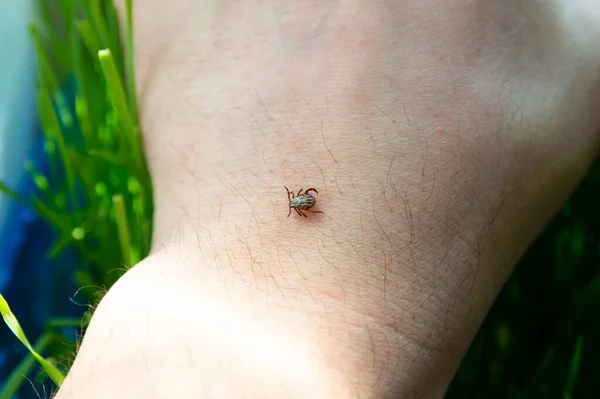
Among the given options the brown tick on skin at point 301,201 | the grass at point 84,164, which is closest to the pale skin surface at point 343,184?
the brown tick on skin at point 301,201

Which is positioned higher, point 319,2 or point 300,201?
point 319,2

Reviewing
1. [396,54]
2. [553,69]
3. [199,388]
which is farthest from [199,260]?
[553,69]

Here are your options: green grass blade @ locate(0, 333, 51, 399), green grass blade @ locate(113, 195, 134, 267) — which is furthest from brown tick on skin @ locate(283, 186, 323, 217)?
green grass blade @ locate(0, 333, 51, 399)

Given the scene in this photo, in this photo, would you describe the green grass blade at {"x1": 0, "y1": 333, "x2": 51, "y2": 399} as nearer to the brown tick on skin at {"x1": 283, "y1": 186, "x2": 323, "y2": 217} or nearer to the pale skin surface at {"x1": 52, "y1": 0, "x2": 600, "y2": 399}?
the pale skin surface at {"x1": 52, "y1": 0, "x2": 600, "y2": 399}

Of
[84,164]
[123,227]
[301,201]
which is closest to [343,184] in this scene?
[301,201]

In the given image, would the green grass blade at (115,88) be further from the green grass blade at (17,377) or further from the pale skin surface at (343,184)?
the green grass blade at (17,377)

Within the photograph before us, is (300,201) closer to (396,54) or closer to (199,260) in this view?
(199,260)

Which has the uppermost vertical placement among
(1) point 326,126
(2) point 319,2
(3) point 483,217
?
(2) point 319,2
